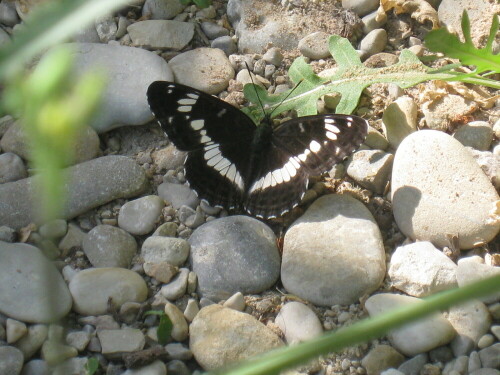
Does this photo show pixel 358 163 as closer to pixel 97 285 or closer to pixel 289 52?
pixel 289 52

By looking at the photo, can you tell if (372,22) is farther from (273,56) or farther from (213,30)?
(213,30)

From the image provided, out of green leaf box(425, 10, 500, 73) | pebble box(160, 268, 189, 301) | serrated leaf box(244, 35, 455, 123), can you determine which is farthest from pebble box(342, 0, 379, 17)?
pebble box(160, 268, 189, 301)

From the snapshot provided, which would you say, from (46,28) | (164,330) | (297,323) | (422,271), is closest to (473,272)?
(422,271)

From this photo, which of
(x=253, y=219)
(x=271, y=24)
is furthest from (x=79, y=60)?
(x=253, y=219)

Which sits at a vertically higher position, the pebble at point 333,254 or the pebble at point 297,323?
the pebble at point 333,254

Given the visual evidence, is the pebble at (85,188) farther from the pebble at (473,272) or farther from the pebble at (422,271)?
the pebble at (473,272)

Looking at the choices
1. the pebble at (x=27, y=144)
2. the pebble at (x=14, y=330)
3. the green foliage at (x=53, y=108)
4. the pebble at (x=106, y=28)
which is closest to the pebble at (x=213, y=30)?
the pebble at (x=106, y=28)
